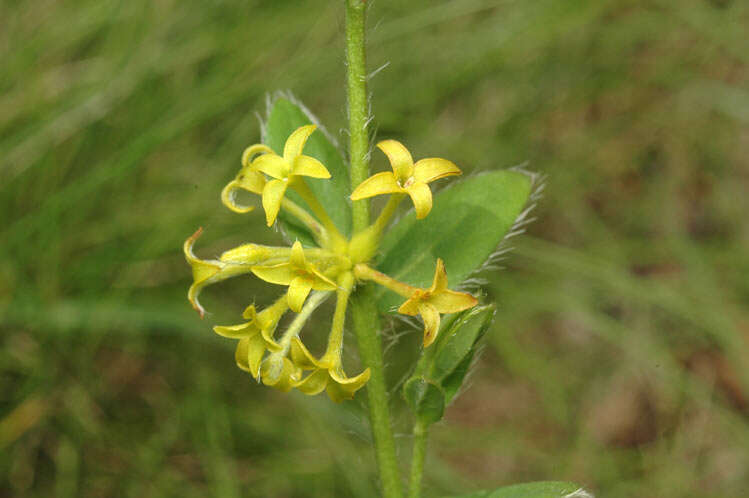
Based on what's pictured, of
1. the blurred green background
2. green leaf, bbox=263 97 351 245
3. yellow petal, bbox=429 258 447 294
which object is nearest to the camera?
yellow petal, bbox=429 258 447 294

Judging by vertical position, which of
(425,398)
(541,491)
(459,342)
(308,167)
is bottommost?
(541,491)

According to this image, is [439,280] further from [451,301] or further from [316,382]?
[316,382]

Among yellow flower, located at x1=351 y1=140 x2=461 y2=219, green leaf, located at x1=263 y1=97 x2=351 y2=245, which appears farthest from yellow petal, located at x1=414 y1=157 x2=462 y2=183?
green leaf, located at x1=263 y1=97 x2=351 y2=245

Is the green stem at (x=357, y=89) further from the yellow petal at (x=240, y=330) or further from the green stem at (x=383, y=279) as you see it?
the yellow petal at (x=240, y=330)

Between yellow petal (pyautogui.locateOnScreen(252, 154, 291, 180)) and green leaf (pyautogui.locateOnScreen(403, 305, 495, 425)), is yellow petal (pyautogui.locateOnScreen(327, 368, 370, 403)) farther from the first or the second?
yellow petal (pyautogui.locateOnScreen(252, 154, 291, 180))

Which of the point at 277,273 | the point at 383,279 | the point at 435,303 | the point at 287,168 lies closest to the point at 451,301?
the point at 435,303

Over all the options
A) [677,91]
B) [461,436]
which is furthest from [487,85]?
[461,436]

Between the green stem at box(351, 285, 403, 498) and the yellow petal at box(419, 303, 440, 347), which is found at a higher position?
the yellow petal at box(419, 303, 440, 347)
